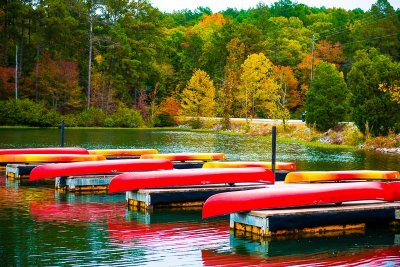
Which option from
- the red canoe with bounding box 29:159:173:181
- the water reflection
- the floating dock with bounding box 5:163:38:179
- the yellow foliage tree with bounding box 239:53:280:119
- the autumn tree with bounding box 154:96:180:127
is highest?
the yellow foliage tree with bounding box 239:53:280:119

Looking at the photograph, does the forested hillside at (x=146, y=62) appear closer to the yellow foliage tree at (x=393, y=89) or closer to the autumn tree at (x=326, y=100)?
the autumn tree at (x=326, y=100)

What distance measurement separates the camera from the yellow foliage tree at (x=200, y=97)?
7688 cm

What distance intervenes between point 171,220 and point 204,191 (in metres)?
2.32

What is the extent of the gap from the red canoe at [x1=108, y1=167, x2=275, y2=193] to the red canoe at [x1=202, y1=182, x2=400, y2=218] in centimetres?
300

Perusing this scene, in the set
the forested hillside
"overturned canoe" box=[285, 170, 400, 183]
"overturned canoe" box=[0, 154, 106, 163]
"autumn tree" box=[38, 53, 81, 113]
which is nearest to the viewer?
"overturned canoe" box=[285, 170, 400, 183]

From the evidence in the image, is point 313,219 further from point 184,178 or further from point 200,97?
point 200,97

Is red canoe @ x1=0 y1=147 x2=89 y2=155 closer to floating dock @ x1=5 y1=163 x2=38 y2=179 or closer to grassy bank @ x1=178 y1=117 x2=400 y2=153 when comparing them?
floating dock @ x1=5 y1=163 x2=38 y2=179

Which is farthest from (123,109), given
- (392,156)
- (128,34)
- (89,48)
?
(392,156)

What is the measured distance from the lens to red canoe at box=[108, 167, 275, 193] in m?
17.4

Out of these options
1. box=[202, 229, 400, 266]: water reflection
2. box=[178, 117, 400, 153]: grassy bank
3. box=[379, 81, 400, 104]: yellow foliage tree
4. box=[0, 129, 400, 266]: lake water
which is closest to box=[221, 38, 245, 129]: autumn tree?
box=[178, 117, 400, 153]: grassy bank

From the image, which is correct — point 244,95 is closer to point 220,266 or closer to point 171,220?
point 171,220

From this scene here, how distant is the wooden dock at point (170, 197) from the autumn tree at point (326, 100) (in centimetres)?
3273

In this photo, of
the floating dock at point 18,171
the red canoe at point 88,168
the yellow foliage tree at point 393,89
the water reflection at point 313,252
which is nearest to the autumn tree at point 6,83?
the yellow foliage tree at point 393,89

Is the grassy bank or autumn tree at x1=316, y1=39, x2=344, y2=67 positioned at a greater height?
autumn tree at x1=316, y1=39, x2=344, y2=67
